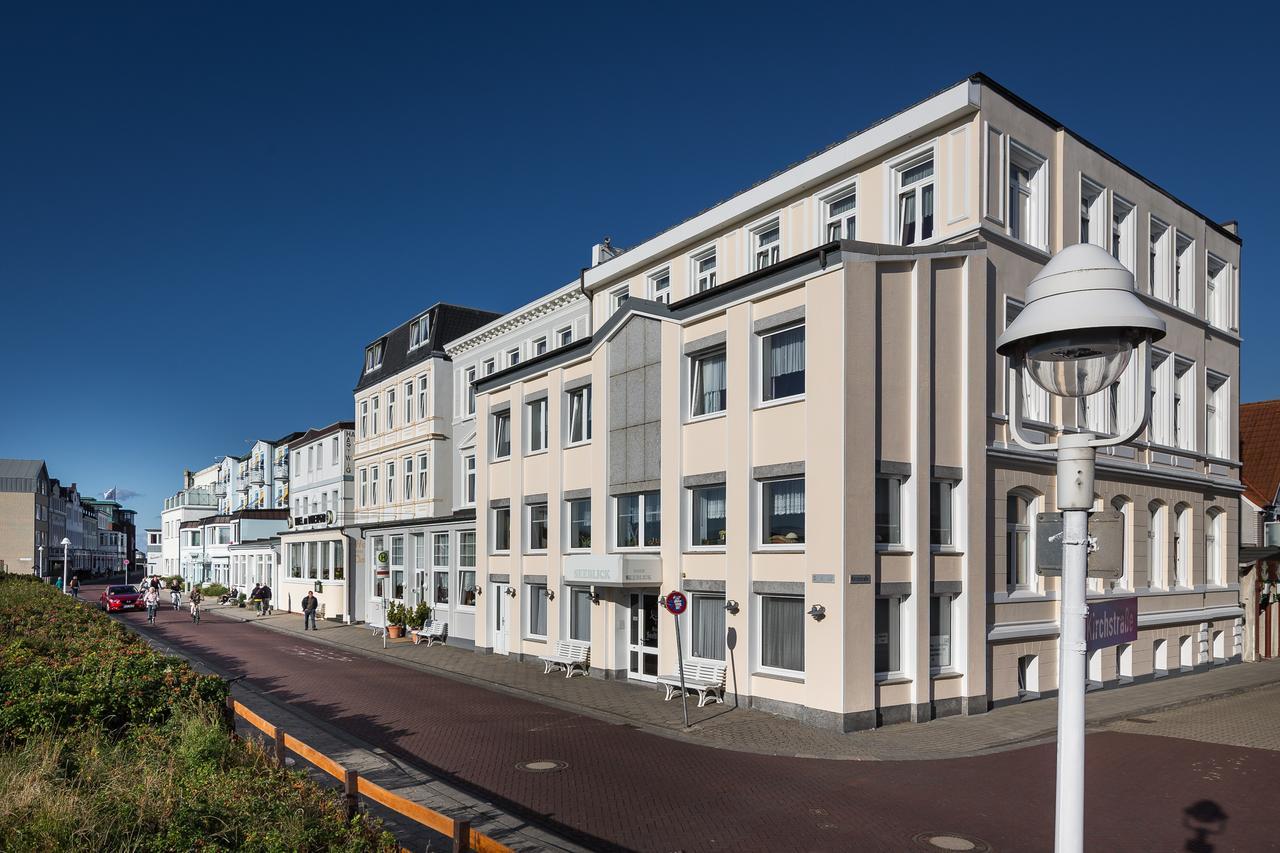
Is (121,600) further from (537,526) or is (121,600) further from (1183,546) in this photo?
(1183,546)

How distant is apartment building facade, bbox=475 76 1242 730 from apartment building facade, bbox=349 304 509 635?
5987 millimetres

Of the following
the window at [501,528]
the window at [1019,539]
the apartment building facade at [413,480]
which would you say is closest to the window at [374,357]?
the apartment building facade at [413,480]

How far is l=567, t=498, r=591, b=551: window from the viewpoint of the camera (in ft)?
76.9

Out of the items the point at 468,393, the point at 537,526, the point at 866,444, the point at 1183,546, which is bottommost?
the point at 1183,546

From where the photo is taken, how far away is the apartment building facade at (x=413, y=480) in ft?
99.8

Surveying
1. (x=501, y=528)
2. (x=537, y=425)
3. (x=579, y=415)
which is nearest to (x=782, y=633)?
(x=579, y=415)

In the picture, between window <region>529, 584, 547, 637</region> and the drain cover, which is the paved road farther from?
window <region>529, 584, 547, 637</region>

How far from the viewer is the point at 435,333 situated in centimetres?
3750

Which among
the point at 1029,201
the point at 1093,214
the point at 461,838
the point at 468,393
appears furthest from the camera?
the point at 468,393

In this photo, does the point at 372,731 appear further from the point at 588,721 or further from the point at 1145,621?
the point at 1145,621

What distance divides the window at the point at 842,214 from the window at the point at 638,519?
23.1 ft

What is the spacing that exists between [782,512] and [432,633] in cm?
1689

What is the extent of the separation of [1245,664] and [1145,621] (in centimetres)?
644

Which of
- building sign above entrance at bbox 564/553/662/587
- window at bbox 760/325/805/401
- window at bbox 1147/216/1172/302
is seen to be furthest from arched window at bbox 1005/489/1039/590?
window at bbox 1147/216/1172/302
